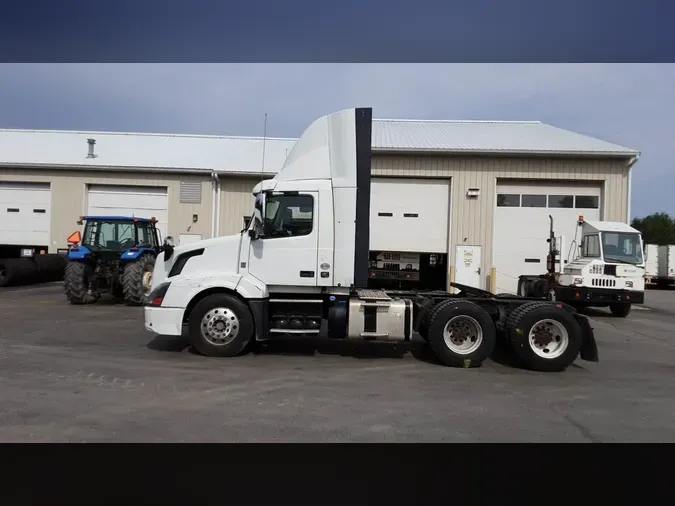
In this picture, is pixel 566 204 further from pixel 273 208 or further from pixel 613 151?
pixel 273 208

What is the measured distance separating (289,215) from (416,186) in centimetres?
1270

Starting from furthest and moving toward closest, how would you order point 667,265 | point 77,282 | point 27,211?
point 667,265 → point 27,211 → point 77,282

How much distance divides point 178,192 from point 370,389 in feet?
58.2

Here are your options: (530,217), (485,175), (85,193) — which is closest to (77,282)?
(85,193)

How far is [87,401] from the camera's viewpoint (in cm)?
567

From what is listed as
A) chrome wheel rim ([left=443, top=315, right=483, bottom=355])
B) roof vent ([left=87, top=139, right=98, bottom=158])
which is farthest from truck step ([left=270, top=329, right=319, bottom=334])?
roof vent ([left=87, top=139, right=98, bottom=158])

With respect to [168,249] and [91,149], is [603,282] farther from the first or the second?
[91,149]

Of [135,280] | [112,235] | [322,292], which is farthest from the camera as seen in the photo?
[112,235]

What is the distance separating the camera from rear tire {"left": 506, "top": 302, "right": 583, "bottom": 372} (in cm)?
771

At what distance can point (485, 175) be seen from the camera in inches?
779

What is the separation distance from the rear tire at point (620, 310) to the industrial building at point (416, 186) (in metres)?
4.08

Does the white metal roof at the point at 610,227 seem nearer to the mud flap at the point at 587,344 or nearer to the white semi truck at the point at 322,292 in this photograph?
the mud flap at the point at 587,344
